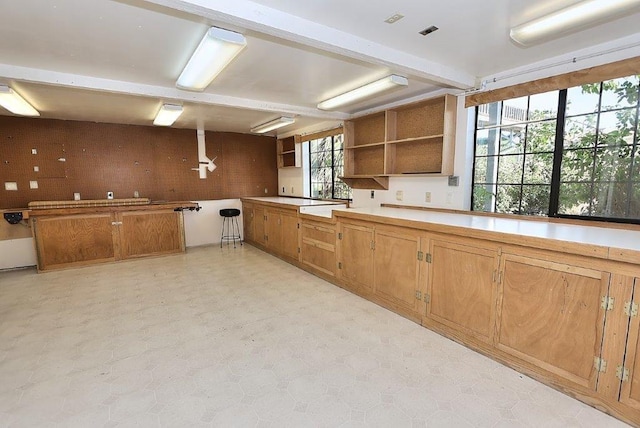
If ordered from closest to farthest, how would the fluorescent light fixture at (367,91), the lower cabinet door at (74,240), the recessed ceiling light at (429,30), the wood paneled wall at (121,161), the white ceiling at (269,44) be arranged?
the white ceiling at (269,44)
the recessed ceiling light at (429,30)
the fluorescent light fixture at (367,91)
the lower cabinet door at (74,240)
the wood paneled wall at (121,161)

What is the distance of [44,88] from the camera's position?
3.33m

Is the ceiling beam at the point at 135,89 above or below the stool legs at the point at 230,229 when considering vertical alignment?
above

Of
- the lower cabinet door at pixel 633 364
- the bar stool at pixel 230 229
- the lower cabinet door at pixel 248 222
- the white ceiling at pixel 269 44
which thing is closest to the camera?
the lower cabinet door at pixel 633 364

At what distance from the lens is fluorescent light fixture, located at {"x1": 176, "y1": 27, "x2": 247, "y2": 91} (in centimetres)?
207

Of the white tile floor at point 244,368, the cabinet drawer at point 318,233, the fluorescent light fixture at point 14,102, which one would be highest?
the fluorescent light fixture at point 14,102

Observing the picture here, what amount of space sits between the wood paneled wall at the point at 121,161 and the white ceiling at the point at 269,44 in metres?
1.33

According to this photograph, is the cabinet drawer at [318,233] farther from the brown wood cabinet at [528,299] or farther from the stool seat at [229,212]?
the stool seat at [229,212]

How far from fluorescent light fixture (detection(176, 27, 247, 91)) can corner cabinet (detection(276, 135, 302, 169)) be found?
10.8 ft

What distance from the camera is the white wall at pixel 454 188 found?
3.31m

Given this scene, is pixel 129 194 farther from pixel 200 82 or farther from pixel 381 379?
pixel 381 379

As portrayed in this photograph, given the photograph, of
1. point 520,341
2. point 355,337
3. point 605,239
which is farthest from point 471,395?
point 605,239

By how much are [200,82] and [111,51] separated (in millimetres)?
692

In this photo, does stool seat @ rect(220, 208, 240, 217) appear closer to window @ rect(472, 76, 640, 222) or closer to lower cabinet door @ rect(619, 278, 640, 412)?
window @ rect(472, 76, 640, 222)

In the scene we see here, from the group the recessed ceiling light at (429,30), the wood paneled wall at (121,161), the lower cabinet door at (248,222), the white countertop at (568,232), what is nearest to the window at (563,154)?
A: the white countertop at (568,232)
